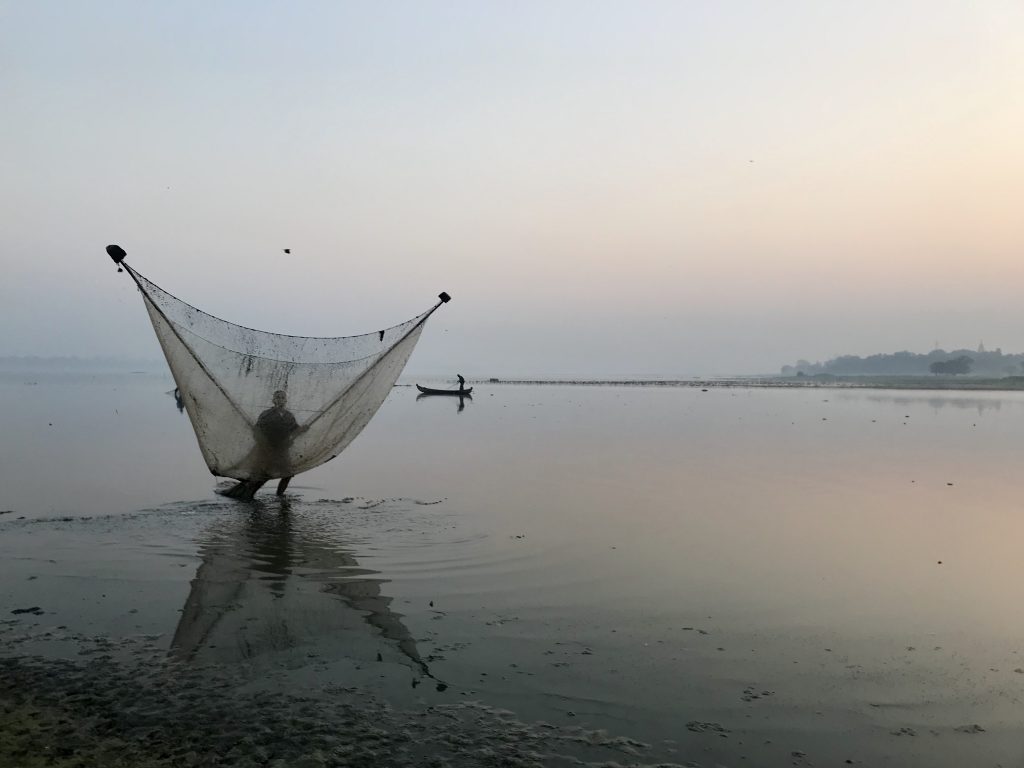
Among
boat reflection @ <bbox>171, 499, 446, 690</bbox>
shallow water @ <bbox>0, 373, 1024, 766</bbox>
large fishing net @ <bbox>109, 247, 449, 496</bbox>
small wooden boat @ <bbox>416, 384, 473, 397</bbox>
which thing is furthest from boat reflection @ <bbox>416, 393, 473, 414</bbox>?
boat reflection @ <bbox>171, 499, 446, 690</bbox>

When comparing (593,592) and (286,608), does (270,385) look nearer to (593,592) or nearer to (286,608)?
(286,608)

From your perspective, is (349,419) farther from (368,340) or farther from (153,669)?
(153,669)

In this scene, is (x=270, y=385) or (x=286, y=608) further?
(x=270, y=385)

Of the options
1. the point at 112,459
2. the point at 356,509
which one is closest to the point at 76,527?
the point at 356,509

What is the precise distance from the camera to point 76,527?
29.5 feet

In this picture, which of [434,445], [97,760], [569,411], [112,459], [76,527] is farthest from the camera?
[569,411]

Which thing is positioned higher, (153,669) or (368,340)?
(368,340)

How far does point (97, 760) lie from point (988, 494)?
13340 mm

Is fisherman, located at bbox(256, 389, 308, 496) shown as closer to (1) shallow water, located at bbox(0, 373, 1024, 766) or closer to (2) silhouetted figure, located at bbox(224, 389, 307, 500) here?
(2) silhouetted figure, located at bbox(224, 389, 307, 500)

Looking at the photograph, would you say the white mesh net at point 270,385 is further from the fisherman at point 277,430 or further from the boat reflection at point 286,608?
the boat reflection at point 286,608

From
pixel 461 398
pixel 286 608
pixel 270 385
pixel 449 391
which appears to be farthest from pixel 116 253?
pixel 449 391

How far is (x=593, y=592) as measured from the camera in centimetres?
681

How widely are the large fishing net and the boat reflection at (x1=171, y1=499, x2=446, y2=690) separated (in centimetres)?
150

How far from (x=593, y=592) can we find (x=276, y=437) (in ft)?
17.9
